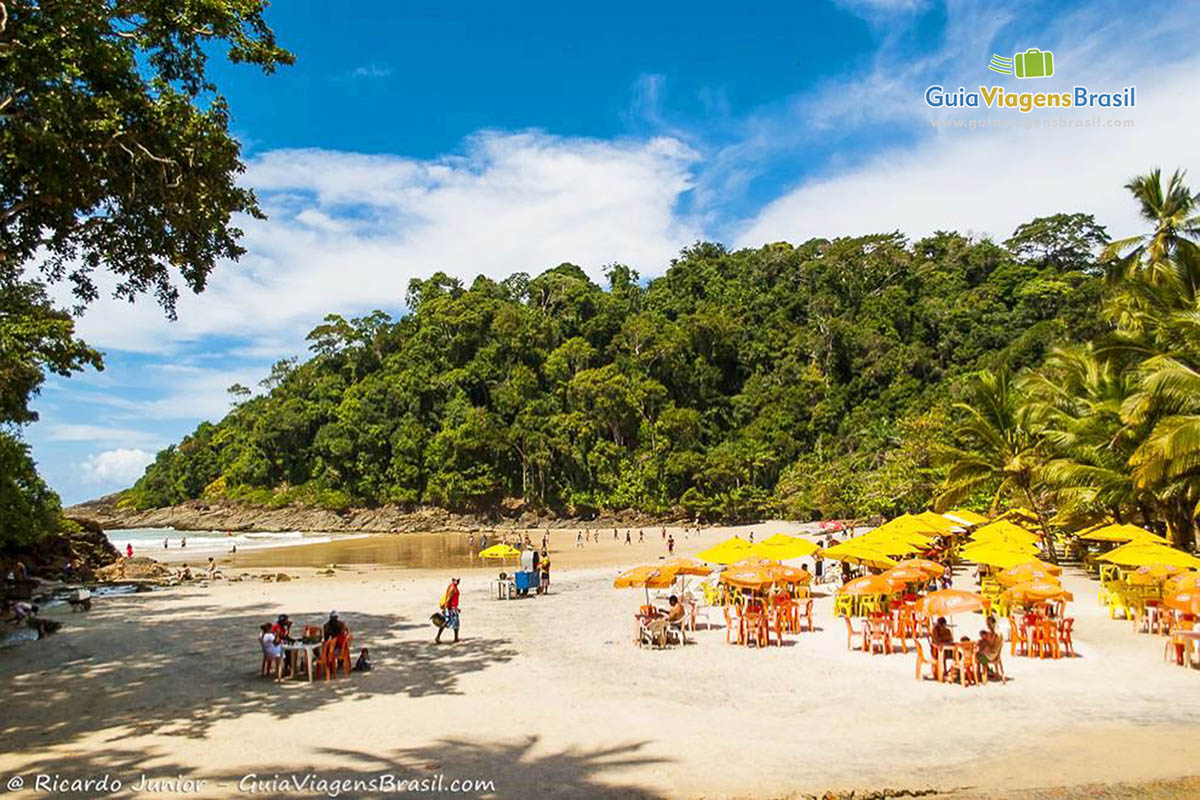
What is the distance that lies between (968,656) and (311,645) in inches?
373

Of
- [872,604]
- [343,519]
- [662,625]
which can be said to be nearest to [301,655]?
[662,625]

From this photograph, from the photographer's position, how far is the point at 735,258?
10094cm

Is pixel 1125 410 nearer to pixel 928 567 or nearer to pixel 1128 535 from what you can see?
pixel 1128 535

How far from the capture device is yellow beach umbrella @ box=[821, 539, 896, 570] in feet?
49.5

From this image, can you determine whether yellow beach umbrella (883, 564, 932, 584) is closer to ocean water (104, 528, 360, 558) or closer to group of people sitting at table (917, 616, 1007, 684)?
group of people sitting at table (917, 616, 1007, 684)

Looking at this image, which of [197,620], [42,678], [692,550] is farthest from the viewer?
[692,550]

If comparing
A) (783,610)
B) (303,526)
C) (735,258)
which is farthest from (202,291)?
(735,258)

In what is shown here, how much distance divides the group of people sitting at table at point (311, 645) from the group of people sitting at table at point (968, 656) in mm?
8676

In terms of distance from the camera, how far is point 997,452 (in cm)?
2464

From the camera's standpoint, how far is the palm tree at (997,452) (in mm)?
23234

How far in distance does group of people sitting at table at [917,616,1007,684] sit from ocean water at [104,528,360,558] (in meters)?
47.9

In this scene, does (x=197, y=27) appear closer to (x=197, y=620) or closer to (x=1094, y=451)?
(x=197, y=620)

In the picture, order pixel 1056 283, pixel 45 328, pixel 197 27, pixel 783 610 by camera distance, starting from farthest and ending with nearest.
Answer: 1. pixel 1056 283
2. pixel 45 328
3. pixel 783 610
4. pixel 197 27

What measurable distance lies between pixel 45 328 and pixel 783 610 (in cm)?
1641
